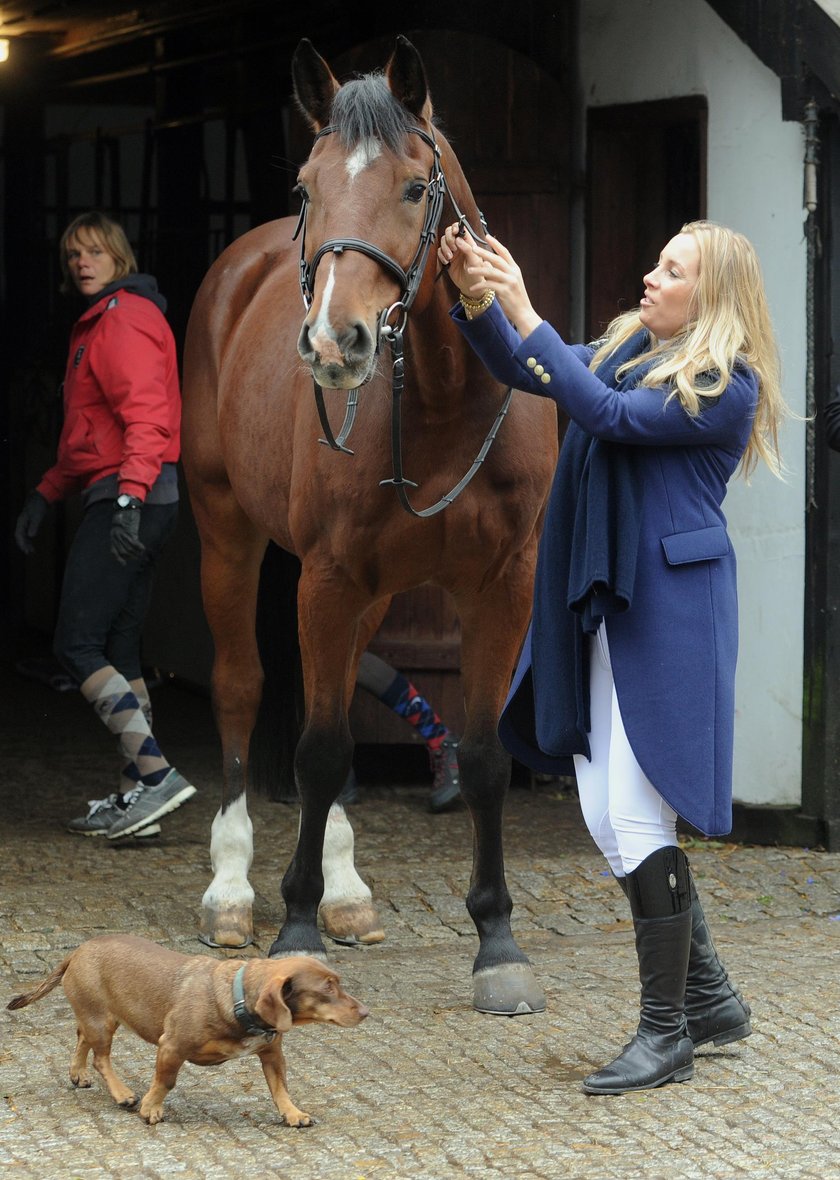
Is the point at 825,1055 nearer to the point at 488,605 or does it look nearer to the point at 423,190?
the point at 488,605

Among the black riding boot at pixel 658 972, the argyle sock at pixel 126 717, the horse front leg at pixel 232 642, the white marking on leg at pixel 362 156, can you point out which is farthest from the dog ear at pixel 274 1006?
the argyle sock at pixel 126 717

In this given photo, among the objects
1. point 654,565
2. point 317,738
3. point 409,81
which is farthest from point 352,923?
point 409,81

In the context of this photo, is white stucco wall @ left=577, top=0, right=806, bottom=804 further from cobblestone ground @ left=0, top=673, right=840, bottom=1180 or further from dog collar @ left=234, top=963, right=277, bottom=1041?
dog collar @ left=234, top=963, right=277, bottom=1041

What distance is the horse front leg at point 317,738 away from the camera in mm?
4926

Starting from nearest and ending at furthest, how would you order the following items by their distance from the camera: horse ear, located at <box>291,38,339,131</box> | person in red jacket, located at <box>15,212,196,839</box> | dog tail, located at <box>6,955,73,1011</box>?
dog tail, located at <box>6,955,73,1011</box> → horse ear, located at <box>291,38,339,131</box> → person in red jacket, located at <box>15,212,196,839</box>

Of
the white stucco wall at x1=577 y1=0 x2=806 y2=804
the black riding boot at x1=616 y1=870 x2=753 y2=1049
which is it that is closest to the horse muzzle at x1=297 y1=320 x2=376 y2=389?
the black riding boot at x1=616 y1=870 x2=753 y2=1049

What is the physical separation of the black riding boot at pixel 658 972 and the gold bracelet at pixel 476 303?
4.22 ft

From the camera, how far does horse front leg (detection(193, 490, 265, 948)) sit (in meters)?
5.90

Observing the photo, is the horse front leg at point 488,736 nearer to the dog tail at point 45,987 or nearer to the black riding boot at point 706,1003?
the black riding boot at point 706,1003

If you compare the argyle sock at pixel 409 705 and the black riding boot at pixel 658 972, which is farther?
the argyle sock at pixel 409 705

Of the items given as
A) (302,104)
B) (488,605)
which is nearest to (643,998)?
(488,605)

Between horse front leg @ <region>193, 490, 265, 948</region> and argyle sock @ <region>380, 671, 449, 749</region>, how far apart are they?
3.30 feet

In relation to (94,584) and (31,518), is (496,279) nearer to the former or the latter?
(94,584)

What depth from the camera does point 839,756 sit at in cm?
656
